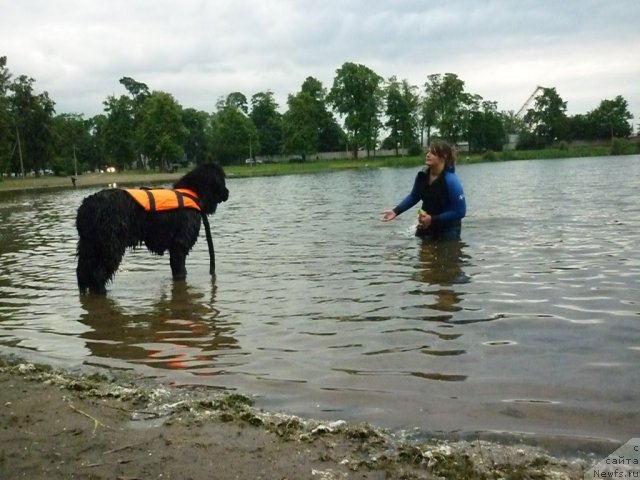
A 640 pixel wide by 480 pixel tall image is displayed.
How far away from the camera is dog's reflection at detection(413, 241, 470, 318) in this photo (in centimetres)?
706

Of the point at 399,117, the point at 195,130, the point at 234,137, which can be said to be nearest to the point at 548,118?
the point at 399,117

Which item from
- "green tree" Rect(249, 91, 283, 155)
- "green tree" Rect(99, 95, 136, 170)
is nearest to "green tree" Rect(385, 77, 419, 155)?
"green tree" Rect(249, 91, 283, 155)

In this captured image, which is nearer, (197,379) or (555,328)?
(197,379)

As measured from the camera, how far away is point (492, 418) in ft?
12.5

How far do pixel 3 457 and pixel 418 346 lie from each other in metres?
3.28

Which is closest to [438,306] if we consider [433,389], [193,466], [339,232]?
[433,389]

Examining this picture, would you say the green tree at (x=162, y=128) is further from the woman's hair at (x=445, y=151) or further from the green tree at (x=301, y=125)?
the woman's hair at (x=445, y=151)

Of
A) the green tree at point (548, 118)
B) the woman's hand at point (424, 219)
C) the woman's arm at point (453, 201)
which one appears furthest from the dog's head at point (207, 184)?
the green tree at point (548, 118)

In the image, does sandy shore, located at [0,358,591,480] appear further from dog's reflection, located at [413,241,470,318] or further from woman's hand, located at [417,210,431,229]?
woman's hand, located at [417,210,431,229]

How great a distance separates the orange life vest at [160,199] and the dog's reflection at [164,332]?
127 cm

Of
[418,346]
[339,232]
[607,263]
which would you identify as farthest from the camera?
[339,232]

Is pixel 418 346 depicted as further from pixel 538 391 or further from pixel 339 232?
pixel 339 232

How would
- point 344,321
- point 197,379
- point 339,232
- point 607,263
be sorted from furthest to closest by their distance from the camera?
1. point 339,232
2. point 607,263
3. point 344,321
4. point 197,379

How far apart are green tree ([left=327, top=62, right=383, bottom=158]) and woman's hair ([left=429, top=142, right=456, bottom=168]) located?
9683 cm
